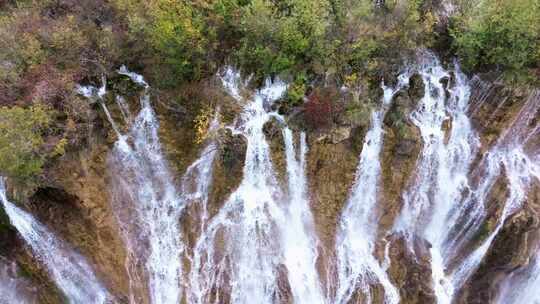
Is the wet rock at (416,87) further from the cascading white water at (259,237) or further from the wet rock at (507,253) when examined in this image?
the wet rock at (507,253)

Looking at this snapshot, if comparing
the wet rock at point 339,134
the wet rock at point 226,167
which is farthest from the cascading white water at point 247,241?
the wet rock at point 339,134

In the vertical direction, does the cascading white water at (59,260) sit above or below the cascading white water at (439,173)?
below

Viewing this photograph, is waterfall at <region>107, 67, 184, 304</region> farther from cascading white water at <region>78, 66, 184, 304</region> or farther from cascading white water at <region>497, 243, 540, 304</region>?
cascading white water at <region>497, 243, 540, 304</region>

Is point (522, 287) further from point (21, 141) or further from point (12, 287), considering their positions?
point (12, 287)

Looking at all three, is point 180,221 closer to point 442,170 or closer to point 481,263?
point 442,170

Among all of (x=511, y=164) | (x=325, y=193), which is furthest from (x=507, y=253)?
(x=325, y=193)

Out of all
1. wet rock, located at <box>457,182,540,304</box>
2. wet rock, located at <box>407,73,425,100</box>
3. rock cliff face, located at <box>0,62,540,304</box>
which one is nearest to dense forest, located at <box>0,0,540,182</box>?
rock cliff face, located at <box>0,62,540,304</box>

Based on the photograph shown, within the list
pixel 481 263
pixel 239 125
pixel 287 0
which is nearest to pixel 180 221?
pixel 239 125
